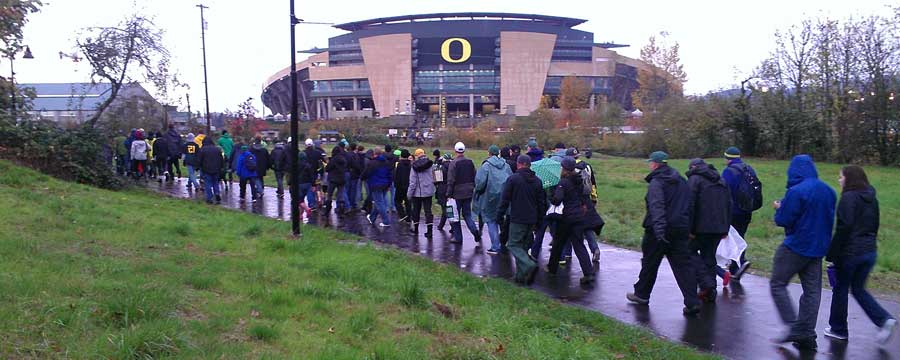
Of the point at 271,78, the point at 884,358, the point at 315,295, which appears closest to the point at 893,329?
the point at 884,358

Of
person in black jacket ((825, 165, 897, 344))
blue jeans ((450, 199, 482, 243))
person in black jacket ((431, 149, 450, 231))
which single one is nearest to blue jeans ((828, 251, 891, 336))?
person in black jacket ((825, 165, 897, 344))

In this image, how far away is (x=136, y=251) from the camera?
27.4 ft

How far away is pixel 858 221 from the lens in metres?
6.41

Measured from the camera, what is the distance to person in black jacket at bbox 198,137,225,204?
16453 millimetres

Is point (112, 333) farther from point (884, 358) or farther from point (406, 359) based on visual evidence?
point (884, 358)

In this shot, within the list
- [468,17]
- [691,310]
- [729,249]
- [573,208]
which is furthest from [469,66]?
[691,310]

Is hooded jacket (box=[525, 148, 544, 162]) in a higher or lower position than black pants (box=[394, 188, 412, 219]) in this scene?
higher

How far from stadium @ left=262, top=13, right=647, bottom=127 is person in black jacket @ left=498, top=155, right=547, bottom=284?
90310 millimetres

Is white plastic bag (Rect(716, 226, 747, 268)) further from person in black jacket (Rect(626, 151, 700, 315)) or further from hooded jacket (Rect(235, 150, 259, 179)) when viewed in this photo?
hooded jacket (Rect(235, 150, 259, 179))

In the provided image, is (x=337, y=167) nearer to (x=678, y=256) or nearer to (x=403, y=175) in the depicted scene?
(x=403, y=175)

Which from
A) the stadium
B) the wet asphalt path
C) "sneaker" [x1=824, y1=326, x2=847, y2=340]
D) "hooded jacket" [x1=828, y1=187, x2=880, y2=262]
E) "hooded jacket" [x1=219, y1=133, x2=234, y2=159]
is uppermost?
the stadium

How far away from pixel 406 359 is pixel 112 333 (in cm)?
200

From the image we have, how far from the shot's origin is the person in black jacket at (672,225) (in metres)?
7.46

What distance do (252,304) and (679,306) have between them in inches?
181
